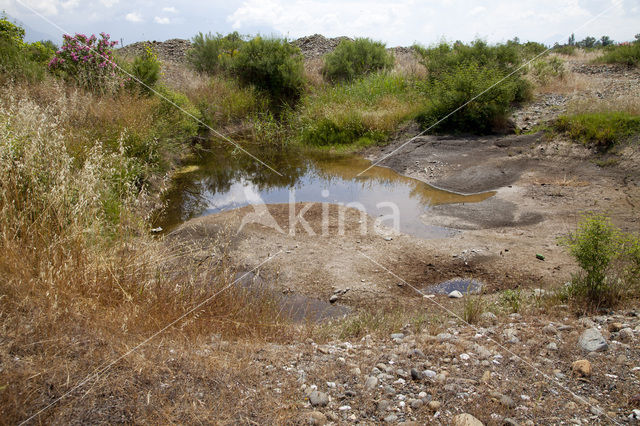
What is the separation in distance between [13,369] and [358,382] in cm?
196

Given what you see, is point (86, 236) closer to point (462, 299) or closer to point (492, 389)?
point (492, 389)

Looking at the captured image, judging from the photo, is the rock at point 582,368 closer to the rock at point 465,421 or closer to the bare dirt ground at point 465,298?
the bare dirt ground at point 465,298

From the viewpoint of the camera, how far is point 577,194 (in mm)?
7512

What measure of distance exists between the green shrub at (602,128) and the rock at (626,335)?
712 cm

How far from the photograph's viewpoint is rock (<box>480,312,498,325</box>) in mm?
3826

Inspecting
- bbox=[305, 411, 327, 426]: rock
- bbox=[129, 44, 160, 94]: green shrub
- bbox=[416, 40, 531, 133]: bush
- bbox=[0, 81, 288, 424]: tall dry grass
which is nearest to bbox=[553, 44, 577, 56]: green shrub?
bbox=[416, 40, 531, 133]: bush

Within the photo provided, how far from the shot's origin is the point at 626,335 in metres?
Result: 3.14

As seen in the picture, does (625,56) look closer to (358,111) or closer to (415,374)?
(358,111)

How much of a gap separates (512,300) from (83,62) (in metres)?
11.5

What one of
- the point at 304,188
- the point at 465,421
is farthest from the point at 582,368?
the point at 304,188

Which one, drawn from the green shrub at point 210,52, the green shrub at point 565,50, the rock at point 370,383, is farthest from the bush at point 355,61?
the rock at point 370,383

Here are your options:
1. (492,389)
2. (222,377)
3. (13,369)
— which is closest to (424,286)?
(492,389)

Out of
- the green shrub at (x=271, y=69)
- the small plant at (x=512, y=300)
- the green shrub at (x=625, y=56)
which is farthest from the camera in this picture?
the green shrub at (x=625, y=56)

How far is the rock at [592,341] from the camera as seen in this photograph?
2998 mm
